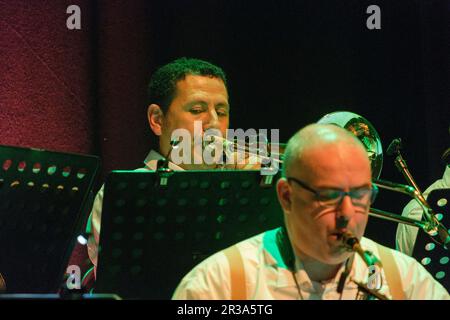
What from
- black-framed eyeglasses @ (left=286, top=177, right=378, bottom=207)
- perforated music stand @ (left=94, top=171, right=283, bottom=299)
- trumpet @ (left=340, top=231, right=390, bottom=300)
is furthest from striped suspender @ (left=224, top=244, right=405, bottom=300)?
perforated music stand @ (left=94, top=171, right=283, bottom=299)

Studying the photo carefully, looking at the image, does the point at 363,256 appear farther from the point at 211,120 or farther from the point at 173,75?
the point at 173,75

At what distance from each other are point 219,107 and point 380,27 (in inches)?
65.4

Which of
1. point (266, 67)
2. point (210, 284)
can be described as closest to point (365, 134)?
point (266, 67)

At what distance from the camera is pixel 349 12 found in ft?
16.6

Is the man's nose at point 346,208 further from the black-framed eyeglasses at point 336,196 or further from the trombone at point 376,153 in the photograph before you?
the trombone at point 376,153

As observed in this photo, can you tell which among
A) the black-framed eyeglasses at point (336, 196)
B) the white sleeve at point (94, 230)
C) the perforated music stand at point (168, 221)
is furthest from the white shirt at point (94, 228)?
the black-framed eyeglasses at point (336, 196)

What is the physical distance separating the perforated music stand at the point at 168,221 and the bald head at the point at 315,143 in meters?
→ 0.48

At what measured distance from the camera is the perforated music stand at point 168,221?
2.88 meters

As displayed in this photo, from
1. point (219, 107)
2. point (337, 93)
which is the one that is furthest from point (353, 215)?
point (337, 93)

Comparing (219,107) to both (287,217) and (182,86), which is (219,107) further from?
(287,217)

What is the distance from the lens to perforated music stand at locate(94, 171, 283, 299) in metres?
2.88

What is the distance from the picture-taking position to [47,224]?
285cm

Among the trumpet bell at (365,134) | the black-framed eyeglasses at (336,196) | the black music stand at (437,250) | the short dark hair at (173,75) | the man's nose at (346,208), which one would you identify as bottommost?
the black music stand at (437,250)

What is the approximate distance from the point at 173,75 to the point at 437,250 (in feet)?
A: 5.70
